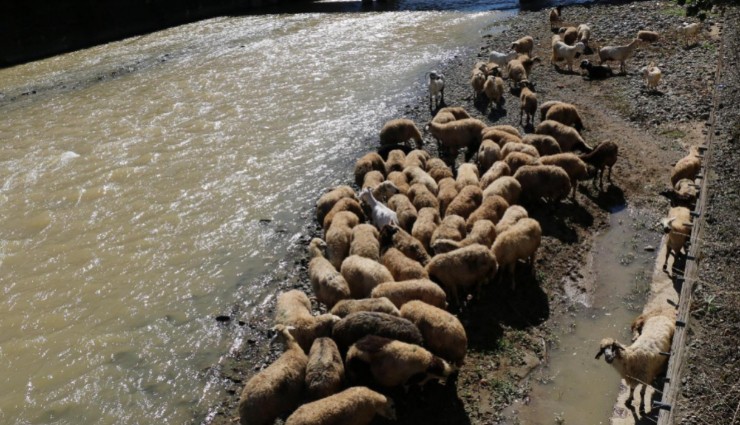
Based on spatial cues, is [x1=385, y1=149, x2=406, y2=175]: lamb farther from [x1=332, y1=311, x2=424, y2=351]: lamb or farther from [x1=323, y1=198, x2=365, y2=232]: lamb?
[x1=332, y1=311, x2=424, y2=351]: lamb

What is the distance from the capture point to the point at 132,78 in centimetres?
2316

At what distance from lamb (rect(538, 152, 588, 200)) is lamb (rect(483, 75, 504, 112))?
5245mm

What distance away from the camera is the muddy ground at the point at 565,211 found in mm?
7465

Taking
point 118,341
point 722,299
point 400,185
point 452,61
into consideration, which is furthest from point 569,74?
point 118,341

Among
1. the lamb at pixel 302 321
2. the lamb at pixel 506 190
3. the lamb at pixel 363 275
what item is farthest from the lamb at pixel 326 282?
the lamb at pixel 506 190

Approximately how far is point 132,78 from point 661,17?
21.6 metres

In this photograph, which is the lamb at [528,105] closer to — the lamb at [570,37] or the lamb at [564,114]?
the lamb at [564,114]

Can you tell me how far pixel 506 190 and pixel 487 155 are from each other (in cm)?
201

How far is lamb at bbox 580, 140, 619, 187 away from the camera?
38.9 feet

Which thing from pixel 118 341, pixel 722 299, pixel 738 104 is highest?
pixel 738 104

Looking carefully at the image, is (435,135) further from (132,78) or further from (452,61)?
(132,78)

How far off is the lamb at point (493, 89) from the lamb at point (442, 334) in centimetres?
1050

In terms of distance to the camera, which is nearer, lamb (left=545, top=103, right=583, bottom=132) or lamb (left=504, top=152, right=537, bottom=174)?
lamb (left=504, top=152, right=537, bottom=174)

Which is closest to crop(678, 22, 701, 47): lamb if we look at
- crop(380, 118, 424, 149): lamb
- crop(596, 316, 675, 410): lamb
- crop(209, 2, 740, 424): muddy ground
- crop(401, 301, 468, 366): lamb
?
crop(209, 2, 740, 424): muddy ground
